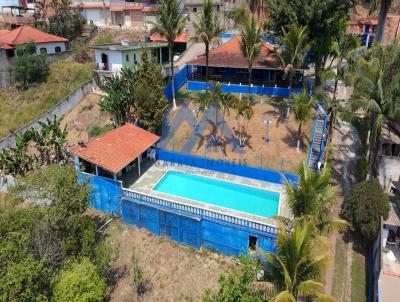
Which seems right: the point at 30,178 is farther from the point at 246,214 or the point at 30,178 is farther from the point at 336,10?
the point at 336,10

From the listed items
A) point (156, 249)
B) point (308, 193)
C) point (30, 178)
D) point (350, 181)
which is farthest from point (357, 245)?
point (30, 178)

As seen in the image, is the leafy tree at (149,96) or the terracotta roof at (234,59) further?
the terracotta roof at (234,59)

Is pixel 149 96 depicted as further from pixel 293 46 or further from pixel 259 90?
pixel 293 46

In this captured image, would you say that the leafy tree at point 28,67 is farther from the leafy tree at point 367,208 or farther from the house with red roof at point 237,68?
the leafy tree at point 367,208

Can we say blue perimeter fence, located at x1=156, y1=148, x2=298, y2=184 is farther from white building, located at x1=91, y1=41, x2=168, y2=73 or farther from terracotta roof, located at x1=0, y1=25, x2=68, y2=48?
terracotta roof, located at x1=0, y1=25, x2=68, y2=48

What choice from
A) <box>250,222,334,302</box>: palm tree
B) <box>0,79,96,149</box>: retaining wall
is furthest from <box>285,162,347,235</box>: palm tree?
<box>0,79,96,149</box>: retaining wall

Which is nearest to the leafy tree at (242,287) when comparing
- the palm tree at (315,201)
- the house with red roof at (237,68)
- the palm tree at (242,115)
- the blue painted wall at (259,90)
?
the palm tree at (315,201)
